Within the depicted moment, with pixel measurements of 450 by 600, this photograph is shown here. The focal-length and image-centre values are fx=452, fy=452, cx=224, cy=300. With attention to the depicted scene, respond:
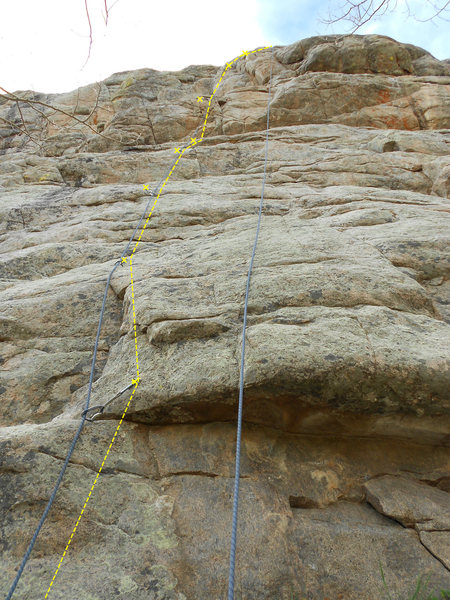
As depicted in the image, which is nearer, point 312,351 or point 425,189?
point 312,351

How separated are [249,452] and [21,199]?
642cm

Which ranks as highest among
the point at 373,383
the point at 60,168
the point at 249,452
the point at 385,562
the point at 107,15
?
the point at 107,15

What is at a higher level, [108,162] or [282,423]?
[108,162]

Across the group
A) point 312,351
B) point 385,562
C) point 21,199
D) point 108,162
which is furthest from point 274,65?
point 385,562

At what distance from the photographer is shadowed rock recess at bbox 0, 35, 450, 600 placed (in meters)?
2.49

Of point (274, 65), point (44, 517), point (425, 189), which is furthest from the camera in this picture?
point (274, 65)

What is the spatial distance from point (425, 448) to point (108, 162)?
24.2 ft

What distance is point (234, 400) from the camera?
9.83ft

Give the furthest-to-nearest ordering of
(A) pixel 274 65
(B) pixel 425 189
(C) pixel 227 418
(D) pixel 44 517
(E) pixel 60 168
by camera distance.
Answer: (A) pixel 274 65 < (E) pixel 60 168 < (B) pixel 425 189 < (C) pixel 227 418 < (D) pixel 44 517

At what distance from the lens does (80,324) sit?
434cm

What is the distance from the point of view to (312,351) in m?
3.04

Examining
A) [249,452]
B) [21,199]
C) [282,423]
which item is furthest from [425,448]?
[21,199]

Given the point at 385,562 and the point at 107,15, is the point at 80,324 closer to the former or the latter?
the point at 107,15

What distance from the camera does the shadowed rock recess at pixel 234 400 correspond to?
8.17 ft
